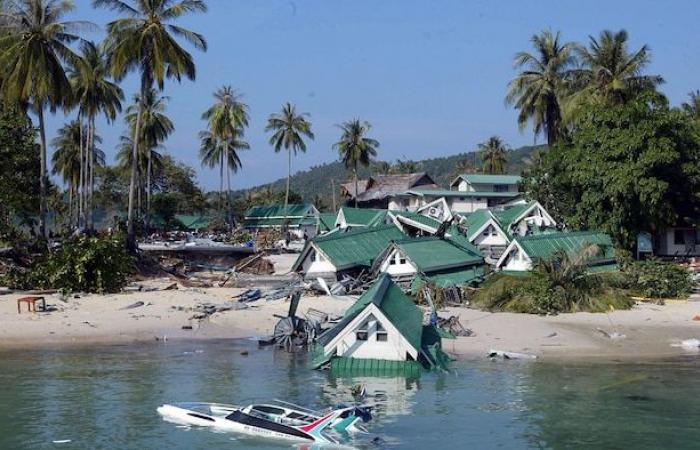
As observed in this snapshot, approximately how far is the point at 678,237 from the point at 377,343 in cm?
3906

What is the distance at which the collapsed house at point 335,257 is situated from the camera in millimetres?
45562

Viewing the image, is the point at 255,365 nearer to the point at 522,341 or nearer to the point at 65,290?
the point at 522,341

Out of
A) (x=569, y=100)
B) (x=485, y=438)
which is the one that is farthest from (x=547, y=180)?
(x=485, y=438)

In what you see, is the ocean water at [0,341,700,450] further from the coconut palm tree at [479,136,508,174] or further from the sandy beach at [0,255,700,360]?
the coconut palm tree at [479,136,508,174]

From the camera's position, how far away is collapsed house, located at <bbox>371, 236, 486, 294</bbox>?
43.0 metres

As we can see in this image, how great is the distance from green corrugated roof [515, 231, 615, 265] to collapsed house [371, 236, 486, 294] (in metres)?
2.86

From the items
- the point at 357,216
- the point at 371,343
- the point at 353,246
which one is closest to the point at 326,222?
the point at 357,216

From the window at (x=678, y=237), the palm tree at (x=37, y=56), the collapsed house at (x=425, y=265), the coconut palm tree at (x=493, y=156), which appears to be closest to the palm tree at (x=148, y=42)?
the palm tree at (x=37, y=56)

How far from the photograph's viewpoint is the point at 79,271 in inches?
1662

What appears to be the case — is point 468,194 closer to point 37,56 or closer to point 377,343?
point 37,56

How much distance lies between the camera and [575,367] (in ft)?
97.1

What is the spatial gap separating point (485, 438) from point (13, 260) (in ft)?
117

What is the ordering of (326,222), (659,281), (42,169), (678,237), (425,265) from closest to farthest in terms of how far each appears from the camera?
(659,281) → (425,265) → (42,169) → (678,237) → (326,222)

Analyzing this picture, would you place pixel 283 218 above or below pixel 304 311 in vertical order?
above
